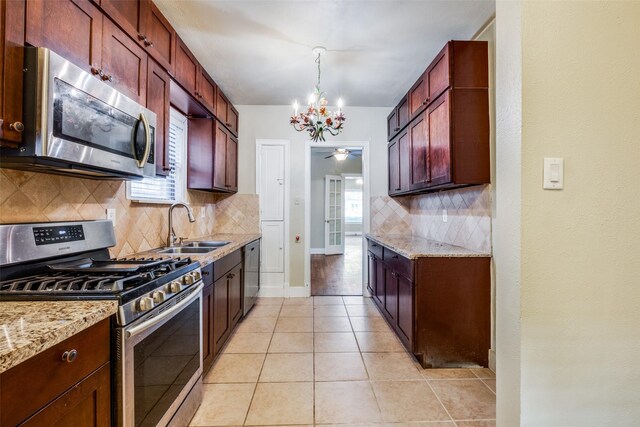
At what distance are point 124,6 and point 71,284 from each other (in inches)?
60.6

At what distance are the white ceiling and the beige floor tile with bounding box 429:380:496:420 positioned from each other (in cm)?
269

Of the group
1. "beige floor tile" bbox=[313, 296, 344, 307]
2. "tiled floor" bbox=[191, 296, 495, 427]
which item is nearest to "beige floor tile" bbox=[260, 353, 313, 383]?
"tiled floor" bbox=[191, 296, 495, 427]

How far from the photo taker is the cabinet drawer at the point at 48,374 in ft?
2.29

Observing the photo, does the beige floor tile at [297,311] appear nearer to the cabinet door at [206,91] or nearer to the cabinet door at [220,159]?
the cabinet door at [220,159]

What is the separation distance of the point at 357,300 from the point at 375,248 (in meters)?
0.86

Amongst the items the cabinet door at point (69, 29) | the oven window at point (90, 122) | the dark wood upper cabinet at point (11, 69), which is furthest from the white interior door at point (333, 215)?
the dark wood upper cabinet at point (11, 69)

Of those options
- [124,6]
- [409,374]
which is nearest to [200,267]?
[124,6]

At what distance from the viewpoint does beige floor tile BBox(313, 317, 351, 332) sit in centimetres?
299

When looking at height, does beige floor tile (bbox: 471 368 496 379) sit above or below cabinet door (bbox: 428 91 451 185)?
below

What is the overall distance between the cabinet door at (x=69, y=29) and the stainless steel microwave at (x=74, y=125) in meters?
0.09

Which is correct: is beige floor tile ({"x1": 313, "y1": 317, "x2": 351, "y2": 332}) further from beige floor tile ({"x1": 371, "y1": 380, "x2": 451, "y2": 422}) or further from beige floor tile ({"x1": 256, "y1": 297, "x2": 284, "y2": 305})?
beige floor tile ({"x1": 371, "y1": 380, "x2": 451, "y2": 422})

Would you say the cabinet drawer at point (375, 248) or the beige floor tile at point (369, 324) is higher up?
the cabinet drawer at point (375, 248)

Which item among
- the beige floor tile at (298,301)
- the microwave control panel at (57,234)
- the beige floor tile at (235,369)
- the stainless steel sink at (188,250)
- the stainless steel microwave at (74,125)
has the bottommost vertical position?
the beige floor tile at (235,369)

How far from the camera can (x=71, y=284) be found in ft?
3.69
